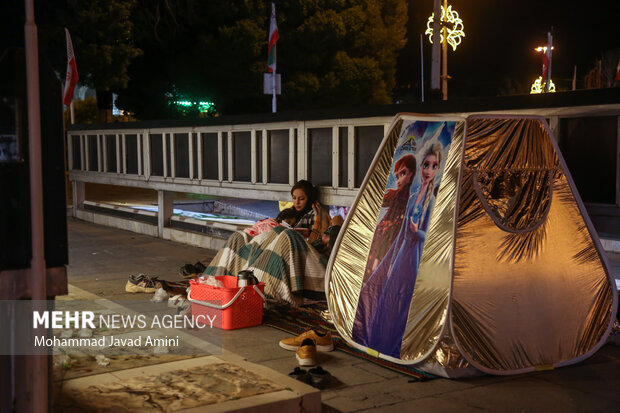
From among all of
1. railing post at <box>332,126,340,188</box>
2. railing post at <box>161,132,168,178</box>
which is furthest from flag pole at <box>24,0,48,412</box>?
railing post at <box>161,132,168,178</box>

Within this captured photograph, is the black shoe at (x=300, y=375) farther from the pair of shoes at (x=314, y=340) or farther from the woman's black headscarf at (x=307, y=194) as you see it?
the woman's black headscarf at (x=307, y=194)

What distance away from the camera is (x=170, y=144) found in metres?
13.7

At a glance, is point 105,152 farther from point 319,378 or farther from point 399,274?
point 319,378

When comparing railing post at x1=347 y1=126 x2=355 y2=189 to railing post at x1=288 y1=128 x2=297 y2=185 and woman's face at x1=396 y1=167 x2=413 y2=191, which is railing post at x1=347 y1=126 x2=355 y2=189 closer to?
railing post at x1=288 y1=128 x2=297 y2=185

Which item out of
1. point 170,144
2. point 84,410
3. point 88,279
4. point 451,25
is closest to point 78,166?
point 170,144

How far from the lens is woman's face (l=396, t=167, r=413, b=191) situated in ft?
20.8

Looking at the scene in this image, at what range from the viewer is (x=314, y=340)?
6.36 meters

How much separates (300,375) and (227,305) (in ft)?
5.44

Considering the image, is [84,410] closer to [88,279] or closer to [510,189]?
[510,189]

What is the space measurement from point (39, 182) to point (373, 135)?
243 inches

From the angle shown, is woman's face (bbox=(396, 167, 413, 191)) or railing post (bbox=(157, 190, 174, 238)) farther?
railing post (bbox=(157, 190, 174, 238))

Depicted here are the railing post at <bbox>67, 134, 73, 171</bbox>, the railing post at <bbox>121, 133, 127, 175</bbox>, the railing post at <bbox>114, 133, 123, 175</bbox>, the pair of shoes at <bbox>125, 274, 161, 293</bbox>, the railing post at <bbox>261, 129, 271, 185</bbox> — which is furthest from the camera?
the railing post at <bbox>67, 134, 73, 171</bbox>

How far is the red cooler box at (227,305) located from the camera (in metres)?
7.07

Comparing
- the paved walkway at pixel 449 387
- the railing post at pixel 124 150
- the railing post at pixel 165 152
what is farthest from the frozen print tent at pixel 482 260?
the railing post at pixel 124 150
